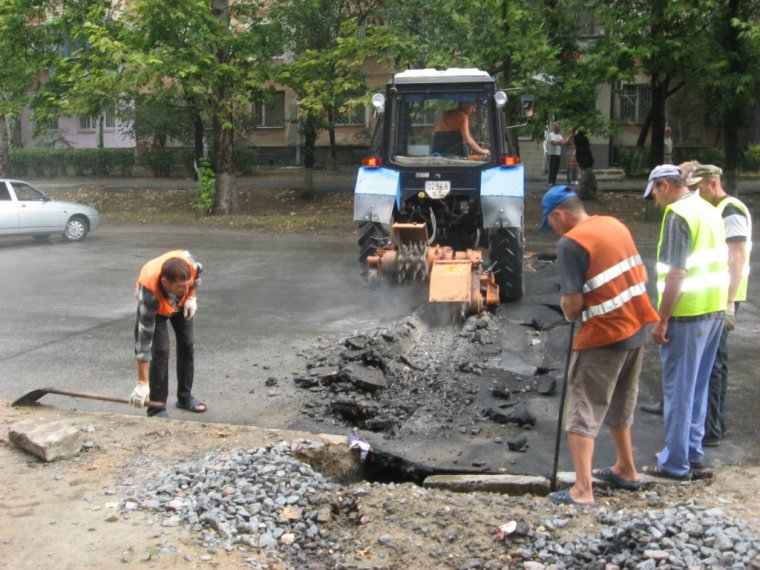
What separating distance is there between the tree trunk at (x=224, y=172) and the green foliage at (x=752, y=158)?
1413 centimetres

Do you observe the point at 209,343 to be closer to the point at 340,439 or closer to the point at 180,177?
the point at 340,439

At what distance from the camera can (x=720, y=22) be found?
50.9 ft

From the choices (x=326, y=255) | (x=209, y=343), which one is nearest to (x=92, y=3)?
(x=326, y=255)

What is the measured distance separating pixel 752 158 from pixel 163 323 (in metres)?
22.1

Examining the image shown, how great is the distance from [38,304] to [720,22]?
13.1m

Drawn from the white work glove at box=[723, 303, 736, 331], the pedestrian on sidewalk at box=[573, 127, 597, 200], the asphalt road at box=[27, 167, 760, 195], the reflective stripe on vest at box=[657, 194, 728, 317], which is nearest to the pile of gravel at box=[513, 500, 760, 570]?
the reflective stripe on vest at box=[657, 194, 728, 317]

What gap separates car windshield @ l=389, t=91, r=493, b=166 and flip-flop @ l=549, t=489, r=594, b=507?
579cm

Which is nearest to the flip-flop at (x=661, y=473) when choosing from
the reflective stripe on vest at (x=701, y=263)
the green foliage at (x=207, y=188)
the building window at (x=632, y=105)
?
the reflective stripe on vest at (x=701, y=263)

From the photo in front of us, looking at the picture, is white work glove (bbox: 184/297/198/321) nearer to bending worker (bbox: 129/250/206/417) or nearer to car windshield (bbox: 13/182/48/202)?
bending worker (bbox: 129/250/206/417)

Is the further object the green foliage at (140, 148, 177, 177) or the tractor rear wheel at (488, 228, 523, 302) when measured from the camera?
the green foliage at (140, 148, 177, 177)

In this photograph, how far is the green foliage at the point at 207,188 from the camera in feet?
65.3

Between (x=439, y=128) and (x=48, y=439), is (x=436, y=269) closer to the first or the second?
(x=439, y=128)

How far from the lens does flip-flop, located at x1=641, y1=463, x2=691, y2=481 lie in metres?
4.77

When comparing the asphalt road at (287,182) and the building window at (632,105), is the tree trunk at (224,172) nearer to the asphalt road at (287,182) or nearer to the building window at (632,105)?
the asphalt road at (287,182)
